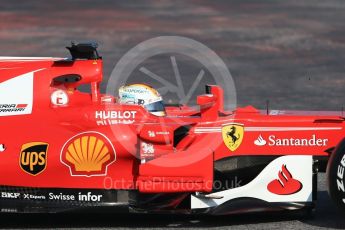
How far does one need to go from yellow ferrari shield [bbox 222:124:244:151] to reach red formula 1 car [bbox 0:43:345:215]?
1cm

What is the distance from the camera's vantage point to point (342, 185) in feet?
27.4

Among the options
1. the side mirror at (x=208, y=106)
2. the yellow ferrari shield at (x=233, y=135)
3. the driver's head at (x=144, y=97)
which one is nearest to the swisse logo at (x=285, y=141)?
the yellow ferrari shield at (x=233, y=135)

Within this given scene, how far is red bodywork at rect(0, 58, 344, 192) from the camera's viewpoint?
8492mm

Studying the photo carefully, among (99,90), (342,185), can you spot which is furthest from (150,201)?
→ (342,185)

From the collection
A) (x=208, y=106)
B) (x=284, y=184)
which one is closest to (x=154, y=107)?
(x=208, y=106)

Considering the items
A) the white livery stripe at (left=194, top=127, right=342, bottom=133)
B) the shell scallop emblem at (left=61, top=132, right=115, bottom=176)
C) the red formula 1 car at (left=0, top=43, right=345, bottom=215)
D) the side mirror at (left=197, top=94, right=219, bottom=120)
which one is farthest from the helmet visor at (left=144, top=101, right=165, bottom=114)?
the shell scallop emblem at (left=61, top=132, right=115, bottom=176)

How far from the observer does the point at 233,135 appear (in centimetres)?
874

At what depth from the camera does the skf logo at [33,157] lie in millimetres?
Result: 8555

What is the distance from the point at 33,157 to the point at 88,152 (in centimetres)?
60

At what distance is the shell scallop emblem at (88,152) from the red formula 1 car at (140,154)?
1 cm

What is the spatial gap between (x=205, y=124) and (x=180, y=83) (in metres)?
0.97

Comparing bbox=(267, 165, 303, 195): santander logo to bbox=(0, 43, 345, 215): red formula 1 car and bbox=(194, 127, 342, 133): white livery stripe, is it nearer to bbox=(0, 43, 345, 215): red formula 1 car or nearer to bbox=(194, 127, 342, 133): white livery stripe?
bbox=(0, 43, 345, 215): red formula 1 car

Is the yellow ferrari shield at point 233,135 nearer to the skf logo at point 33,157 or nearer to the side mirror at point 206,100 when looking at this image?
the side mirror at point 206,100

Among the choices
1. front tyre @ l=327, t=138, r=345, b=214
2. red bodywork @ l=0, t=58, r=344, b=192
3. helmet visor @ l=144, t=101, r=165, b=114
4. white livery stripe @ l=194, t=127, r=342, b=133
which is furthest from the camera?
helmet visor @ l=144, t=101, r=165, b=114
